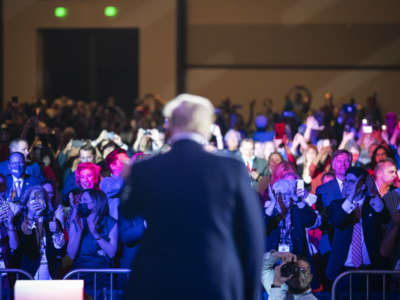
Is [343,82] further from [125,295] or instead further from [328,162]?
[125,295]

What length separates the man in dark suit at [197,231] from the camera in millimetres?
3234

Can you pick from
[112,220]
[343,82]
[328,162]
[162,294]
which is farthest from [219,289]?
[343,82]

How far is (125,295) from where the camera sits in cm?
333

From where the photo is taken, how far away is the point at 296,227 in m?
6.48

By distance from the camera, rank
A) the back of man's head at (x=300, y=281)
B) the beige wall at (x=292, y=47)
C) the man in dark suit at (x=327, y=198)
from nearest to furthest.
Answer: the back of man's head at (x=300, y=281) → the man in dark suit at (x=327, y=198) → the beige wall at (x=292, y=47)

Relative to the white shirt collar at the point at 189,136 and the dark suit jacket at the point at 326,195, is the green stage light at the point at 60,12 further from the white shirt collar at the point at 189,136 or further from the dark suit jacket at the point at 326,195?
the white shirt collar at the point at 189,136

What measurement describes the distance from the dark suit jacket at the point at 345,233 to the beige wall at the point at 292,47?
54.5 feet

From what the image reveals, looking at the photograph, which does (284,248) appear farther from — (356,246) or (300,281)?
(300,281)

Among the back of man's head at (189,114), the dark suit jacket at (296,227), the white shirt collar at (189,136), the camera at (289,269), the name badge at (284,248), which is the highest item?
the back of man's head at (189,114)

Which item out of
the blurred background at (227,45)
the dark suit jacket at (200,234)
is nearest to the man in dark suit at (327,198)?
the dark suit jacket at (200,234)

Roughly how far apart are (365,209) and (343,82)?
1685cm

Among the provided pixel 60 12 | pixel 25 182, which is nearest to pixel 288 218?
pixel 25 182

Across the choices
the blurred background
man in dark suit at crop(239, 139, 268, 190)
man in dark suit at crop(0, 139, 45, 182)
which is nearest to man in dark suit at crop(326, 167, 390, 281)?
man in dark suit at crop(239, 139, 268, 190)

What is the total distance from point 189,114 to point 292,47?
2065cm
